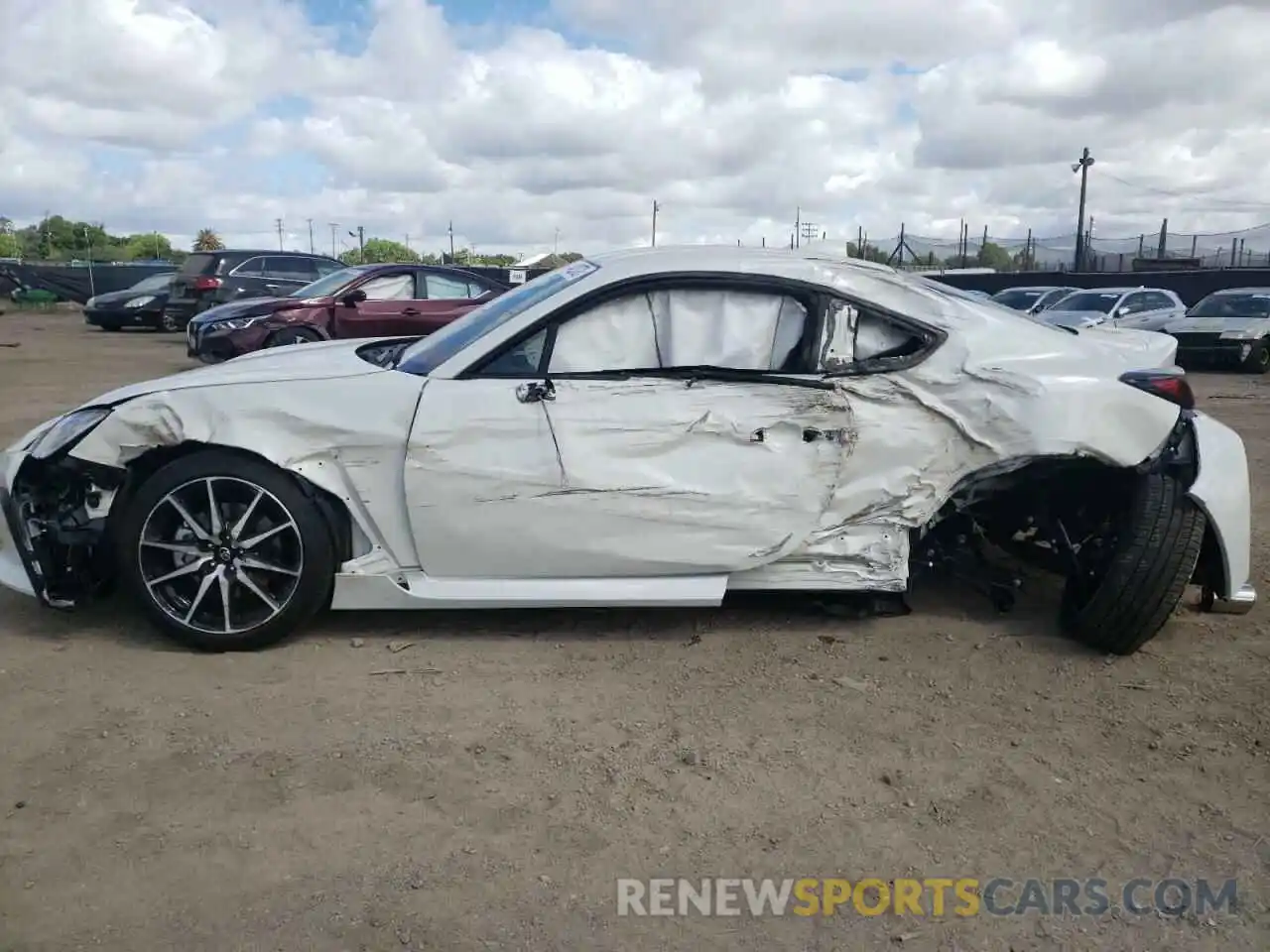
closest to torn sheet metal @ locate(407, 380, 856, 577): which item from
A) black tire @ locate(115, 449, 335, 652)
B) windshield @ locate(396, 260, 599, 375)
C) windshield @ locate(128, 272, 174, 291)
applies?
windshield @ locate(396, 260, 599, 375)

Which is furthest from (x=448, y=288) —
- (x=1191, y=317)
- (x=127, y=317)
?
(x=127, y=317)

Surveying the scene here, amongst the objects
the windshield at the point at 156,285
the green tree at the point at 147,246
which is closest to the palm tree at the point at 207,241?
the green tree at the point at 147,246

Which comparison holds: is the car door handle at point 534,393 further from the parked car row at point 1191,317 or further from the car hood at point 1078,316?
the car hood at point 1078,316

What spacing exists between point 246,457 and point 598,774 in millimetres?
1818

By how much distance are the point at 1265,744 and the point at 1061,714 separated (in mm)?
620

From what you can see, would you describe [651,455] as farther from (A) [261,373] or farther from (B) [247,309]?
(B) [247,309]

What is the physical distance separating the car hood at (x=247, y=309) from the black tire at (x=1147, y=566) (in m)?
9.78

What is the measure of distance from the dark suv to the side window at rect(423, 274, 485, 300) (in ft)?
19.6

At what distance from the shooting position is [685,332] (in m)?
4.09

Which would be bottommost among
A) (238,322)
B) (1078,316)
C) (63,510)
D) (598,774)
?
(598,774)

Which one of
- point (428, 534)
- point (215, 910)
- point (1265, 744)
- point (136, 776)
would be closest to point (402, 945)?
point (215, 910)

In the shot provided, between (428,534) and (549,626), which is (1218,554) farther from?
(428,534)

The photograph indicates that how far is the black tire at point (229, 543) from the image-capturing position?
154 inches

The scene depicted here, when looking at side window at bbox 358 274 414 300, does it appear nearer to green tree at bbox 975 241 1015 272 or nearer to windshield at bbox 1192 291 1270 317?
windshield at bbox 1192 291 1270 317
